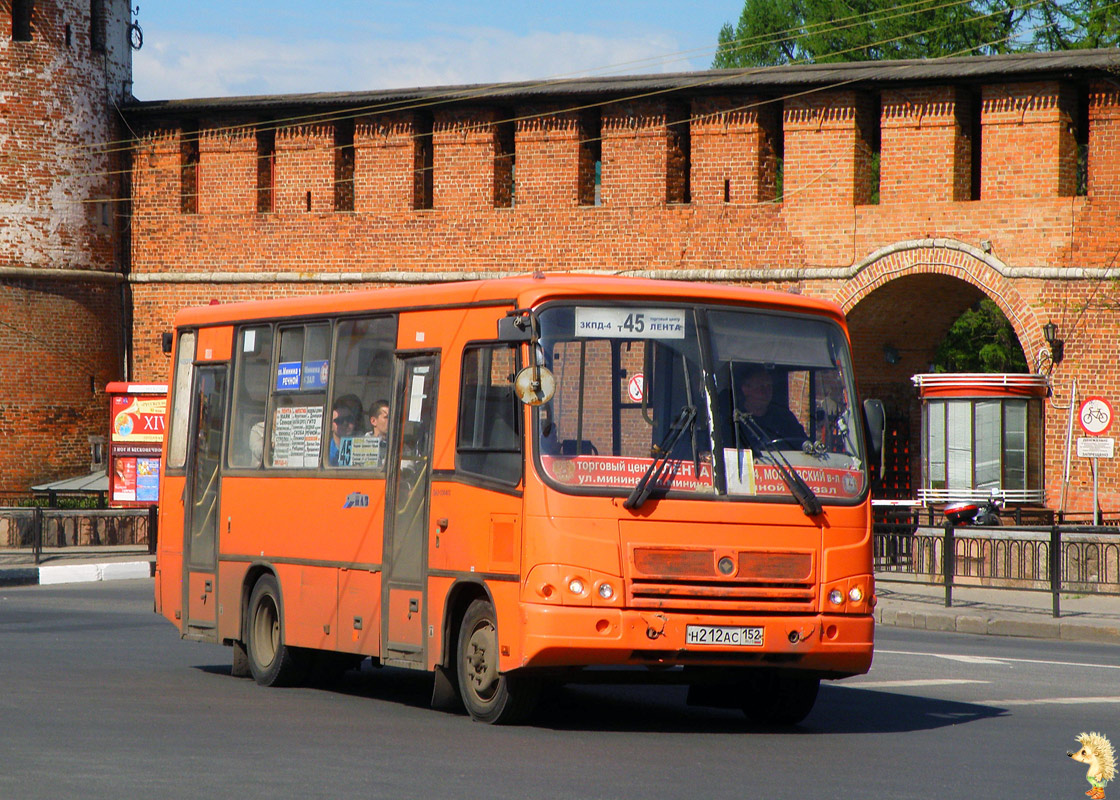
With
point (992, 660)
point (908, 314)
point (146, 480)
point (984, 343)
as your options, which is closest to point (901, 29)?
point (984, 343)

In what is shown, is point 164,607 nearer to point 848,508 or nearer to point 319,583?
point 319,583

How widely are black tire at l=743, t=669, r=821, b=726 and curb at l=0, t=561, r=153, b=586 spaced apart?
1493 centimetres

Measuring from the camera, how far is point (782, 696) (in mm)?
10156

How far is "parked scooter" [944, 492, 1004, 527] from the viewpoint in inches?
1005

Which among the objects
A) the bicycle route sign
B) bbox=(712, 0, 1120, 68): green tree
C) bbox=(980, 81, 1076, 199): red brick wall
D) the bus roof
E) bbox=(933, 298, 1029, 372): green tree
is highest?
bbox=(712, 0, 1120, 68): green tree

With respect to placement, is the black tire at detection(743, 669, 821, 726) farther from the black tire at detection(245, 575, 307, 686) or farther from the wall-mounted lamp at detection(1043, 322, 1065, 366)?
the wall-mounted lamp at detection(1043, 322, 1065, 366)

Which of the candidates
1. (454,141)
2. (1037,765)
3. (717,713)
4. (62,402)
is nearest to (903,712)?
(717,713)

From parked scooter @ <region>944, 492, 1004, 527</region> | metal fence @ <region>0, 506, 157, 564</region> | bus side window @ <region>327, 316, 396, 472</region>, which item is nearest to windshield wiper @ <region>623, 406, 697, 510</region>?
bus side window @ <region>327, 316, 396, 472</region>

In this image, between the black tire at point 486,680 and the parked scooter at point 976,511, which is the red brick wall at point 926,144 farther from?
the black tire at point 486,680

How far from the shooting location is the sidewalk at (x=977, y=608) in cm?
1764

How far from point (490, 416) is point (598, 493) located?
2.87ft

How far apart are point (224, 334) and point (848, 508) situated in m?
5.29

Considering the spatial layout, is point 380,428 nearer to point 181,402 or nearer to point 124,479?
point 181,402

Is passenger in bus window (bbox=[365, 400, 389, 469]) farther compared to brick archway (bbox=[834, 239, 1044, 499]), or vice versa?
brick archway (bbox=[834, 239, 1044, 499])
